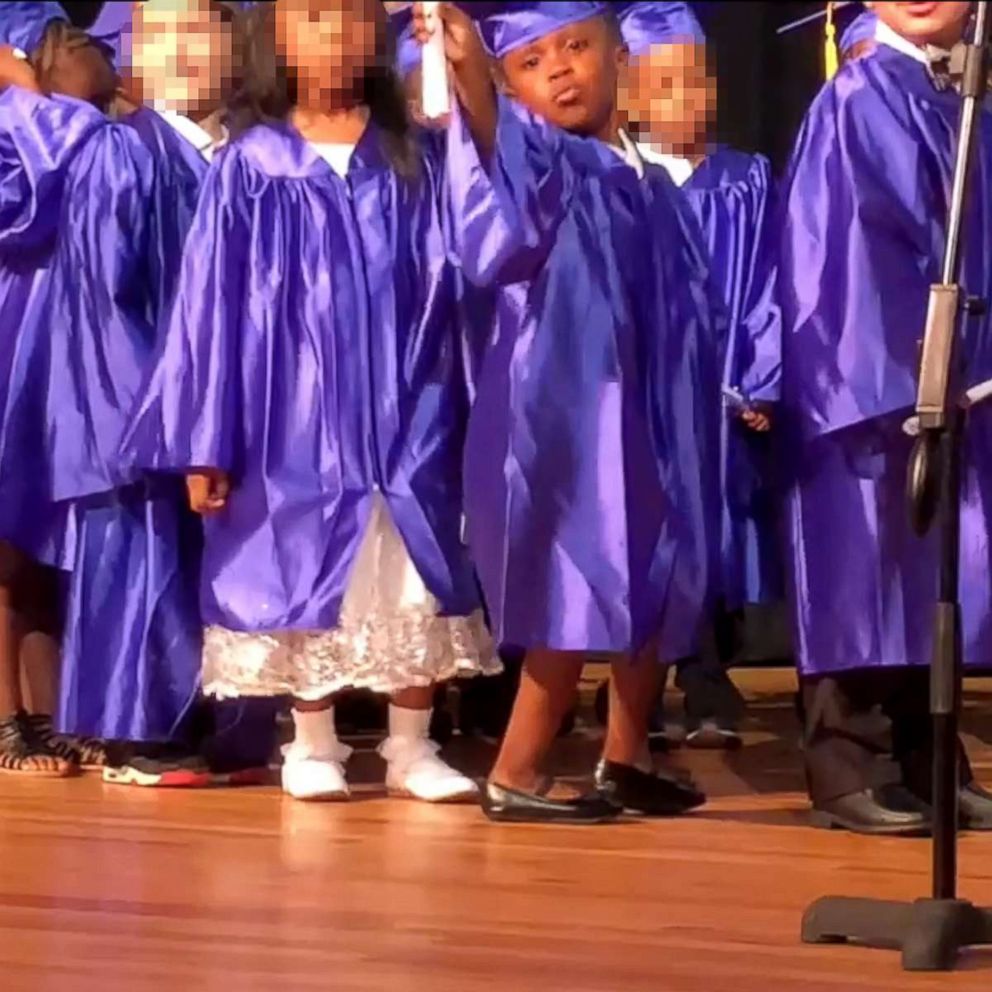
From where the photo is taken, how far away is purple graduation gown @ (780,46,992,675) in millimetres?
2840

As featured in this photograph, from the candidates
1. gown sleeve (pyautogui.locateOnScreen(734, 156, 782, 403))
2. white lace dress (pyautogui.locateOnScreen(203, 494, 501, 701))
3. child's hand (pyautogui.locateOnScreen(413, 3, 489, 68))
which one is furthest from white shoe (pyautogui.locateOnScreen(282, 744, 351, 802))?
child's hand (pyautogui.locateOnScreen(413, 3, 489, 68))

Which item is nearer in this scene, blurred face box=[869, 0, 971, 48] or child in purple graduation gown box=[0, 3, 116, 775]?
blurred face box=[869, 0, 971, 48]

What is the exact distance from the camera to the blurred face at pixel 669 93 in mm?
3510

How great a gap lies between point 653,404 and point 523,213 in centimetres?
32

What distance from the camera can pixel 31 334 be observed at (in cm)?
354

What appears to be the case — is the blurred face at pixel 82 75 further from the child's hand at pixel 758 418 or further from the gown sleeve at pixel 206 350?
the child's hand at pixel 758 418

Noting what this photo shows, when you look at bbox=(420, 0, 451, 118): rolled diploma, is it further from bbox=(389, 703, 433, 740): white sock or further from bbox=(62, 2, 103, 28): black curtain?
bbox=(62, 2, 103, 28): black curtain

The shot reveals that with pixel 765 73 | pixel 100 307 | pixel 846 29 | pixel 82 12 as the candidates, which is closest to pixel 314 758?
pixel 100 307

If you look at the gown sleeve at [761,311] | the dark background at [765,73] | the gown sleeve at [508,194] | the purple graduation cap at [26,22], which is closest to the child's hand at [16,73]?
the purple graduation cap at [26,22]

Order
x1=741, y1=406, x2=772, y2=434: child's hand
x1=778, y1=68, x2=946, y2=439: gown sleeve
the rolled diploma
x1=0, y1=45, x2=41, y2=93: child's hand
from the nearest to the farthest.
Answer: the rolled diploma < x1=778, y1=68, x2=946, y2=439: gown sleeve < x1=741, y1=406, x2=772, y2=434: child's hand < x1=0, y1=45, x2=41, y2=93: child's hand

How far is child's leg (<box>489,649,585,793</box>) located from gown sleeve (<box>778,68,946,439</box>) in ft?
1.49

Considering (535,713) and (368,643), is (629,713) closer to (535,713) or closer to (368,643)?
(535,713)

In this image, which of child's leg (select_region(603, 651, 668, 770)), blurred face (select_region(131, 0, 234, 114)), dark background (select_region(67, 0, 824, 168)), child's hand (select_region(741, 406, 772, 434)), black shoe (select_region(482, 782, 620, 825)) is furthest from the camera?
dark background (select_region(67, 0, 824, 168))

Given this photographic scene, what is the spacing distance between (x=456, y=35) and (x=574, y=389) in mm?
483
